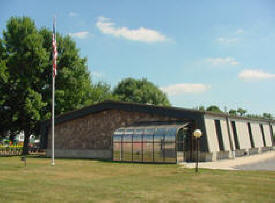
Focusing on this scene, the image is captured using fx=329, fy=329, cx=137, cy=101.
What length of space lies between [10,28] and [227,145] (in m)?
30.4

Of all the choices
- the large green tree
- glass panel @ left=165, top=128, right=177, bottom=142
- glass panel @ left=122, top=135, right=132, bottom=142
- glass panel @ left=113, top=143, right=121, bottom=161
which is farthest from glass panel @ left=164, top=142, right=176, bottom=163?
the large green tree

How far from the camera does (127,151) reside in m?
32.0

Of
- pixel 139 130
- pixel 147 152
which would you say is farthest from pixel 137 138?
pixel 147 152

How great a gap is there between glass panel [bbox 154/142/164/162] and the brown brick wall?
4838 mm

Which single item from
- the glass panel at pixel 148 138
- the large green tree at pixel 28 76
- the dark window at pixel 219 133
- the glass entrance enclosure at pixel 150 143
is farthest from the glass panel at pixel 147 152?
the large green tree at pixel 28 76

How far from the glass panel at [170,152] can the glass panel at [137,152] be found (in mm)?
2825

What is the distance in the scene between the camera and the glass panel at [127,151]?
31797mm

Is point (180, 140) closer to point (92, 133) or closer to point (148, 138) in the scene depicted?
point (148, 138)

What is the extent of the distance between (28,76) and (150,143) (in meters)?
20.4

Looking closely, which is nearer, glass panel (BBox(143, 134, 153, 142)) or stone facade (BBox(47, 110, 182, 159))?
glass panel (BBox(143, 134, 153, 142))

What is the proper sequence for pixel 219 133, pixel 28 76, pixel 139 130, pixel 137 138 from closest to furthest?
pixel 137 138, pixel 139 130, pixel 219 133, pixel 28 76

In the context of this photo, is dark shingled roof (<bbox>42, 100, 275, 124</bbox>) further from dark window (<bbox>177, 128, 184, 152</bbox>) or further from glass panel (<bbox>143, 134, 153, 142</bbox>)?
glass panel (<bbox>143, 134, 153, 142</bbox>)

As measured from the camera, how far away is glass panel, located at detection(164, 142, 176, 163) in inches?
1148

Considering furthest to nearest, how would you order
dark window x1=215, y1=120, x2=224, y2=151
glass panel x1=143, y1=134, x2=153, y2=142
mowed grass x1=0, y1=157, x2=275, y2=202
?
1. dark window x1=215, y1=120, x2=224, y2=151
2. glass panel x1=143, y1=134, x2=153, y2=142
3. mowed grass x1=0, y1=157, x2=275, y2=202
